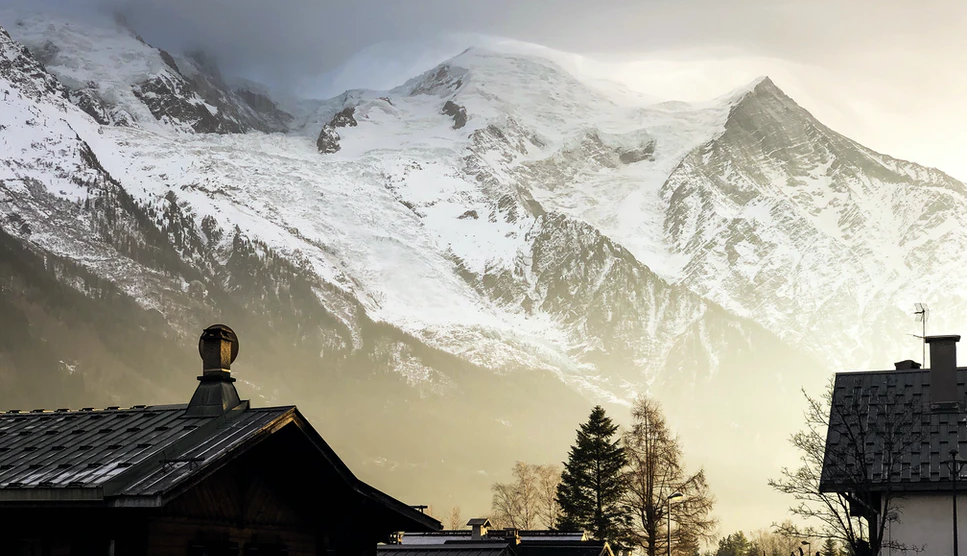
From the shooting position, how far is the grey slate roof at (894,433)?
32719 mm

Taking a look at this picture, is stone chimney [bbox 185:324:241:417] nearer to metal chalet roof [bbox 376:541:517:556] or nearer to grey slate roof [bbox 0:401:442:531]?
grey slate roof [bbox 0:401:442:531]

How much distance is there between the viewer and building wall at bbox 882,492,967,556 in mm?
32094

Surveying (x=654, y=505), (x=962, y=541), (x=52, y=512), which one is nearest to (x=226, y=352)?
(x=52, y=512)

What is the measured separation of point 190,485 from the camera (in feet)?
50.3

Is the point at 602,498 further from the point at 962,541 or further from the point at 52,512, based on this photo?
the point at 52,512

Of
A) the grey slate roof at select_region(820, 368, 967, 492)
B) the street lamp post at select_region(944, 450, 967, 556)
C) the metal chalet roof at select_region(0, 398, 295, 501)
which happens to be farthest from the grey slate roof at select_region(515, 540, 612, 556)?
the metal chalet roof at select_region(0, 398, 295, 501)

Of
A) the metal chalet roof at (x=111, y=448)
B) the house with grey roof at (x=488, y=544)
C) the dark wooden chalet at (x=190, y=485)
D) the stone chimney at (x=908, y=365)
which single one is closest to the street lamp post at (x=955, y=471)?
the stone chimney at (x=908, y=365)

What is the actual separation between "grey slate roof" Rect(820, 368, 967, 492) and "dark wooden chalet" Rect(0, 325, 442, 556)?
632 inches

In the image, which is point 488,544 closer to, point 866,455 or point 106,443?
point 866,455

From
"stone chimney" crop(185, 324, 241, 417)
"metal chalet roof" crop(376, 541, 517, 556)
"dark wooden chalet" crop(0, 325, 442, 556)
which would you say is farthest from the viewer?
"metal chalet roof" crop(376, 541, 517, 556)

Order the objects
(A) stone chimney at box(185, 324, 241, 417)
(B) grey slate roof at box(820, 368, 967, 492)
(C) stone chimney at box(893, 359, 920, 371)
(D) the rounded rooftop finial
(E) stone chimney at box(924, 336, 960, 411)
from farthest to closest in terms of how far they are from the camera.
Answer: (C) stone chimney at box(893, 359, 920, 371) < (E) stone chimney at box(924, 336, 960, 411) < (B) grey slate roof at box(820, 368, 967, 492) < (D) the rounded rooftop finial < (A) stone chimney at box(185, 324, 241, 417)

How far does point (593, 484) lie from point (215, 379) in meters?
78.3

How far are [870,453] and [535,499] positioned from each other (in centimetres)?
11678

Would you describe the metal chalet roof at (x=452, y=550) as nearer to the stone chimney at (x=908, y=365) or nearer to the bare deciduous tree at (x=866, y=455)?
the bare deciduous tree at (x=866, y=455)
